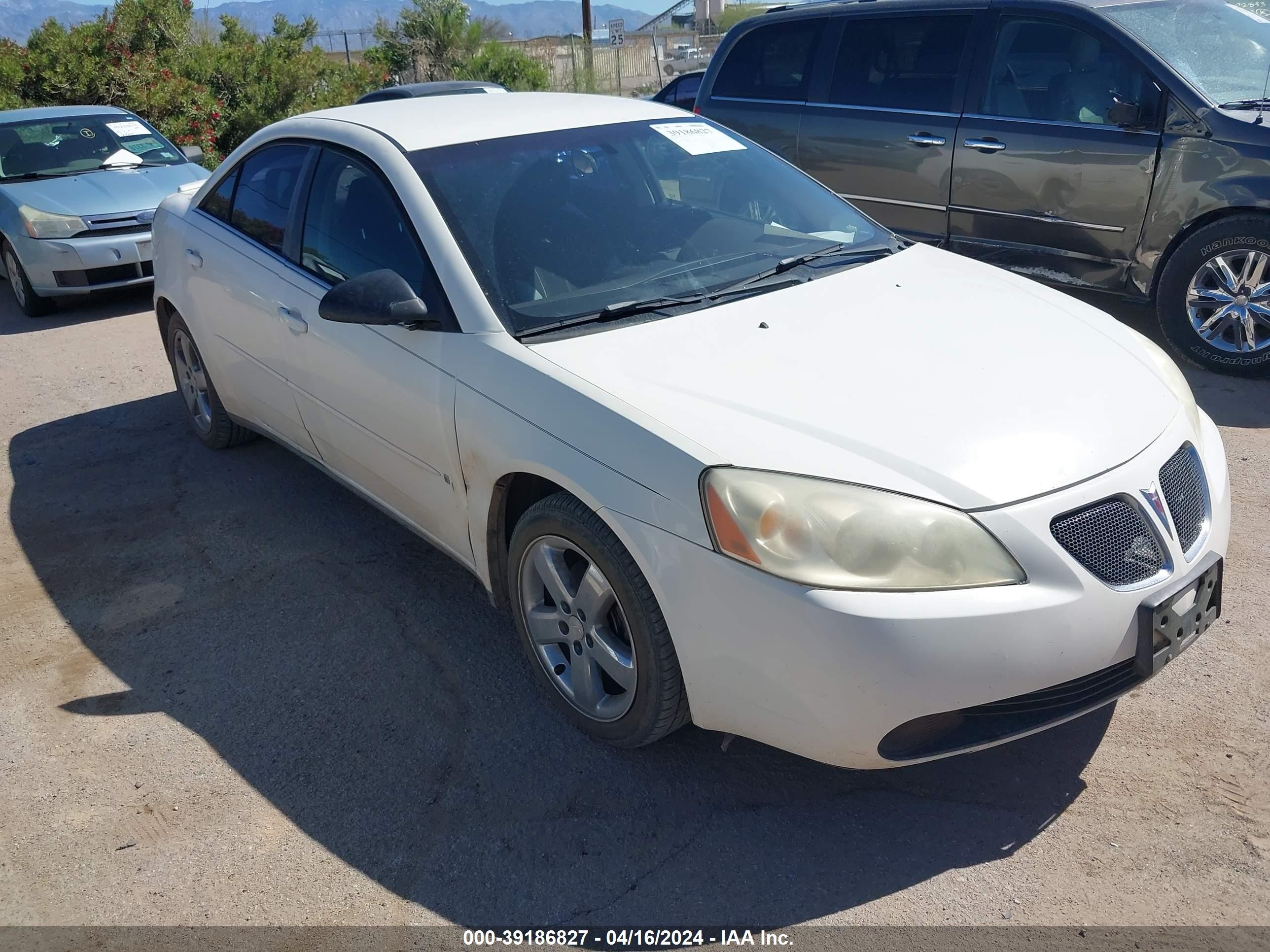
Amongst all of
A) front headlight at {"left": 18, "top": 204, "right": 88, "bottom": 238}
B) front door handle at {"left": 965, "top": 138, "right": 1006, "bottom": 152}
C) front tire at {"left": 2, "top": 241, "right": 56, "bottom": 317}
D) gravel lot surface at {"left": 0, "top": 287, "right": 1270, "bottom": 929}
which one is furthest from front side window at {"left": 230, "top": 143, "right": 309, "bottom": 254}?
front tire at {"left": 2, "top": 241, "right": 56, "bottom": 317}

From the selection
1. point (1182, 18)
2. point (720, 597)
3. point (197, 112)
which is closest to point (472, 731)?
point (720, 597)

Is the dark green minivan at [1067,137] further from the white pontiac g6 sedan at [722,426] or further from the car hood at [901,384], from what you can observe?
the car hood at [901,384]

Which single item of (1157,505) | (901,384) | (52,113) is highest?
(52,113)

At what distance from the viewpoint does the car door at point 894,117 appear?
21.0 feet

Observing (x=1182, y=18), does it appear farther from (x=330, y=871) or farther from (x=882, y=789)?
(x=330, y=871)

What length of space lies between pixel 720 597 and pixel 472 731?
3.59 ft

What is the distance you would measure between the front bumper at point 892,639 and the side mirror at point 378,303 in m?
1.12

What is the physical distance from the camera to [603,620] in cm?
287

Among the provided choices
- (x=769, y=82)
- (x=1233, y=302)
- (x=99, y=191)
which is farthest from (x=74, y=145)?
(x=1233, y=302)

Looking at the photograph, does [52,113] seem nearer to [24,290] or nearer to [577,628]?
[24,290]

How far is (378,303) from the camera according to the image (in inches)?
124

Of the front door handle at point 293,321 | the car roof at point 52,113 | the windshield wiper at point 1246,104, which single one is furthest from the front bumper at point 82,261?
the windshield wiper at point 1246,104

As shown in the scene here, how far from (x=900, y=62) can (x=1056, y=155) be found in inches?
49.6

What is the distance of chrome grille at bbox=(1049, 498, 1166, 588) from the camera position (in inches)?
94.6
